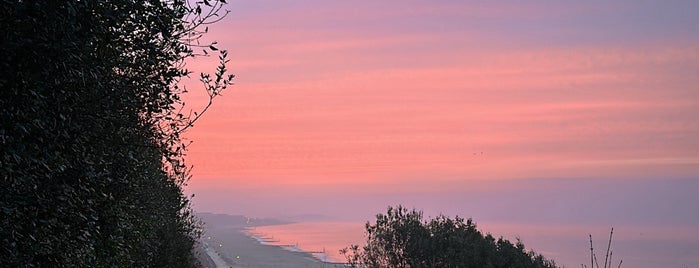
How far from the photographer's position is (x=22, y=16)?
881cm

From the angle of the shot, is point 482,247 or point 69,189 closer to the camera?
point 69,189

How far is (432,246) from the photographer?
5575 centimetres

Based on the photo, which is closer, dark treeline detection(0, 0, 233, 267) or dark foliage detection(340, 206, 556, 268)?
dark treeline detection(0, 0, 233, 267)

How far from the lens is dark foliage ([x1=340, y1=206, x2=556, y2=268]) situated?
178 ft

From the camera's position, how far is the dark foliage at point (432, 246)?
54250 millimetres

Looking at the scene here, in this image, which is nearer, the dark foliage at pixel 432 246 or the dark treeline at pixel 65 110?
the dark treeline at pixel 65 110

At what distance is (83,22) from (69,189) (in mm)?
2162

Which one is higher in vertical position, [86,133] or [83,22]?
[83,22]

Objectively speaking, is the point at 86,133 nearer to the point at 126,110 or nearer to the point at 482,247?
the point at 126,110

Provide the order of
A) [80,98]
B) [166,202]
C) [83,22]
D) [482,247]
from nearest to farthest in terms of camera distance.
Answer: [83,22] < [80,98] < [166,202] < [482,247]

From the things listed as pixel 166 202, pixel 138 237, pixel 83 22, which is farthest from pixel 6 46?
pixel 166 202

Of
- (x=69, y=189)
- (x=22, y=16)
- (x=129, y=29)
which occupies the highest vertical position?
(x=129, y=29)

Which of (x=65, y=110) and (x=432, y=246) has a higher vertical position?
(x=432, y=246)

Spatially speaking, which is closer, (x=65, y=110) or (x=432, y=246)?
(x=65, y=110)
